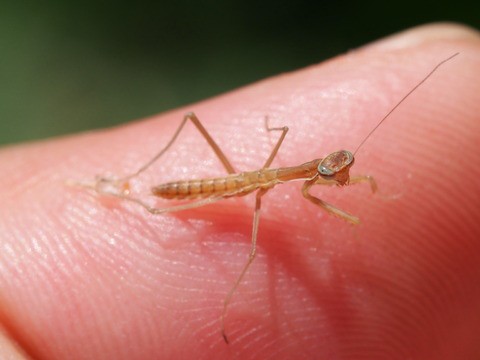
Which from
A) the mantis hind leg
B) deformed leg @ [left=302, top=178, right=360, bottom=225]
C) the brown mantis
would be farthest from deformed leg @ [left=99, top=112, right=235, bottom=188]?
deformed leg @ [left=302, top=178, right=360, bottom=225]

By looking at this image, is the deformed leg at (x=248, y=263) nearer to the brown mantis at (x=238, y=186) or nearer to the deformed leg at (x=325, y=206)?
the brown mantis at (x=238, y=186)

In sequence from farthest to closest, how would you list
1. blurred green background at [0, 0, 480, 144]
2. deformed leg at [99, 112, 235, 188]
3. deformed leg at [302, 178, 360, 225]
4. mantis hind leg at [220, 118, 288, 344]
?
1. blurred green background at [0, 0, 480, 144]
2. deformed leg at [99, 112, 235, 188]
3. mantis hind leg at [220, 118, 288, 344]
4. deformed leg at [302, 178, 360, 225]

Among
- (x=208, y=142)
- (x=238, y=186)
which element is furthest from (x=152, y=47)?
(x=238, y=186)

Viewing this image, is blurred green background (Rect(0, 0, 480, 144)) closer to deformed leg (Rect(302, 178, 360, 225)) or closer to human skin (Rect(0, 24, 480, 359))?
human skin (Rect(0, 24, 480, 359))

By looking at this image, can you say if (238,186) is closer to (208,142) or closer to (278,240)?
(208,142)

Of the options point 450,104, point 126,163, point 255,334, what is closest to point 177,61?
point 126,163

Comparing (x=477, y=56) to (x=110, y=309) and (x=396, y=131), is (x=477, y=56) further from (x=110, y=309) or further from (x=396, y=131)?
(x=110, y=309)
